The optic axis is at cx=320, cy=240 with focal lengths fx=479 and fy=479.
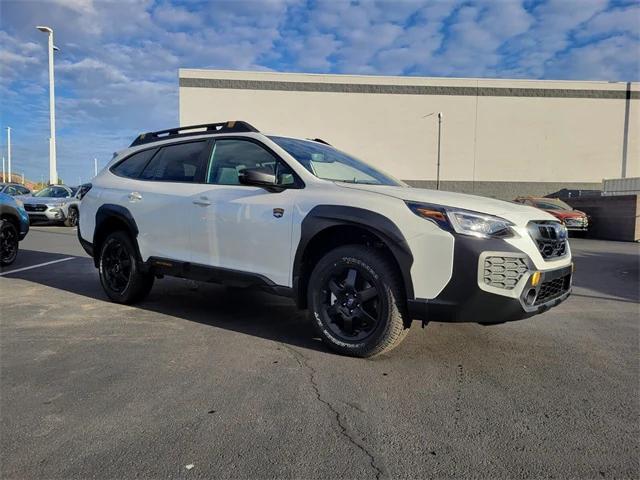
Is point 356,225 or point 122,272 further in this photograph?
point 122,272

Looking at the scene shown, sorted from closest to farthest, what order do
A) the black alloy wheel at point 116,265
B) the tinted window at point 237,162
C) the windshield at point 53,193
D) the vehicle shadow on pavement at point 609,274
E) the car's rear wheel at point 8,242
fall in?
1. the tinted window at point 237,162
2. the black alloy wheel at point 116,265
3. the vehicle shadow on pavement at point 609,274
4. the car's rear wheel at point 8,242
5. the windshield at point 53,193

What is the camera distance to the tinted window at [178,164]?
4.85 m

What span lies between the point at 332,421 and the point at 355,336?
1055 mm

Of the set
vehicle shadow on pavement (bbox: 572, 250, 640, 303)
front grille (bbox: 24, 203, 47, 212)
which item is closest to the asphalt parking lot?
vehicle shadow on pavement (bbox: 572, 250, 640, 303)

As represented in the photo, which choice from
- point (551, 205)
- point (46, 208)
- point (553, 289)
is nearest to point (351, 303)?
point (553, 289)

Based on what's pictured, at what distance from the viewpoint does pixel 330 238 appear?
3932 millimetres

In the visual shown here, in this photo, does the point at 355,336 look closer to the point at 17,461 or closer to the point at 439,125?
the point at 17,461

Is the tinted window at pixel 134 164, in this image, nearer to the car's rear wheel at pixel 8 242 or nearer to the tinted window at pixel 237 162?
the tinted window at pixel 237 162

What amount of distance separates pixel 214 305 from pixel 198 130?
206cm

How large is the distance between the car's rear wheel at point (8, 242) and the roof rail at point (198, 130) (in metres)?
3.83

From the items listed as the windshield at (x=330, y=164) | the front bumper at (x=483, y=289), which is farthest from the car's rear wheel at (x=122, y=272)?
the front bumper at (x=483, y=289)

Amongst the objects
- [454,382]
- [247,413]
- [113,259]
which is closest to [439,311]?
[454,382]

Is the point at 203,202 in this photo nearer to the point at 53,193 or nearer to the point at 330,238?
the point at 330,238

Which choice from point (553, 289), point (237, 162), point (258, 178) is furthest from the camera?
point (237, 162)
